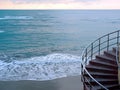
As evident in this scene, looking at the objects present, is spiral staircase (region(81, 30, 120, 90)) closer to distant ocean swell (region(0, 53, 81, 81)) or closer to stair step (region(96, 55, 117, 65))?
stair step (region(96, 55, 117, 65))

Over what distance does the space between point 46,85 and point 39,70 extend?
4.41 m

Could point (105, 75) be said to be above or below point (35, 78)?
above

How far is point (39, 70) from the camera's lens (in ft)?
75.6

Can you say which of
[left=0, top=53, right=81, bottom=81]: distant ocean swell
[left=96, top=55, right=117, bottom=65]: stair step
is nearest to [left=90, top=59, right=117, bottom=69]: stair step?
[left=96, top=55, right=117, bottom=65]: stair step

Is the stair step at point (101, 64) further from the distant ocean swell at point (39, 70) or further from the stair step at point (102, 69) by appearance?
the distant ocean swell at point (39, 70)

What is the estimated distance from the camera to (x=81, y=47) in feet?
123

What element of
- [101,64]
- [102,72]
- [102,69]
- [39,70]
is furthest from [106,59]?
[39,70]

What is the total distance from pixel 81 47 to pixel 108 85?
26.3 m

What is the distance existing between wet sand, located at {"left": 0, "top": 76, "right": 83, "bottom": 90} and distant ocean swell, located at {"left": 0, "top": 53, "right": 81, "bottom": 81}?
1003mm

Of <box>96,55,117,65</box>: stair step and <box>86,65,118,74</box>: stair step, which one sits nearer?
<box>86,65,118,74</box>: stair step

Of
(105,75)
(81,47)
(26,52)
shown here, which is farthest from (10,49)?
(105,75)

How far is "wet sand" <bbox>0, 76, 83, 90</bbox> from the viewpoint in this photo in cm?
1825

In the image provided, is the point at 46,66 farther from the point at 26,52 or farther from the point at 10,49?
the point at 10,49

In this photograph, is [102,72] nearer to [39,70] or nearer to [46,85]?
[46,85]
